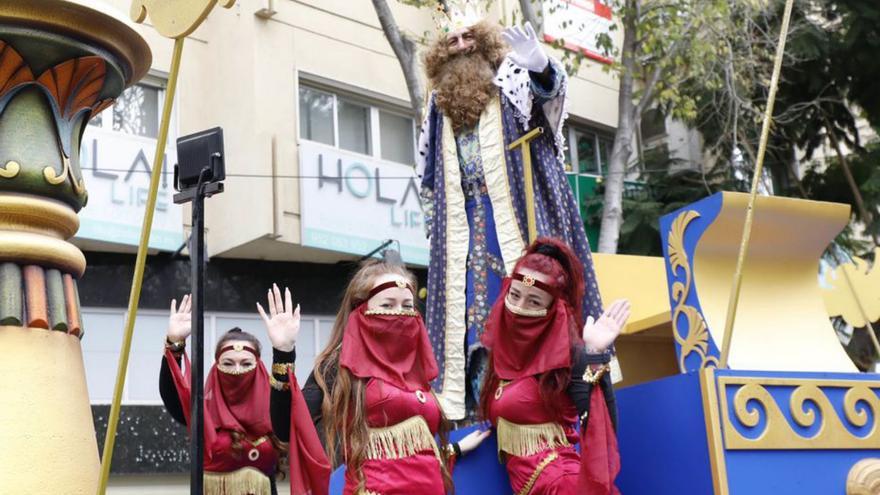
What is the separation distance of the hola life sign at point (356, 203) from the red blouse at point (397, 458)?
819 cm

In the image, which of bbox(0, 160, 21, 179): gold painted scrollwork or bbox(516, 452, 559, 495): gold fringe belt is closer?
bbox(0, 160, 21, 179): gold painted scrollwork

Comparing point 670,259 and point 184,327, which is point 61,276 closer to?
point 184,327

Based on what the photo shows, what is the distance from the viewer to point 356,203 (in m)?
12.1

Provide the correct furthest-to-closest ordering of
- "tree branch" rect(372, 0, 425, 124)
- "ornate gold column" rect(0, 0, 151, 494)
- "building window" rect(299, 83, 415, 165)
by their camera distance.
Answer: "building window" rect(299, 83, 415, 165) < "tree branch" rect(372, 0, 425, 124) < "ornate gold column" rect(0, 0, 151, 494)

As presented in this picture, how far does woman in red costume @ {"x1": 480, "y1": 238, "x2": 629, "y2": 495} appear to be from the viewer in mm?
3453

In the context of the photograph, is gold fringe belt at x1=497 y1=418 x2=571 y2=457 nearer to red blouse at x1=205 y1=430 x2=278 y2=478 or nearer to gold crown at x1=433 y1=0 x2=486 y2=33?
red blouse at x1=205 y1=430 x2=278 y2=478

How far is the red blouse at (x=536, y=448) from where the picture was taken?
3.42 m

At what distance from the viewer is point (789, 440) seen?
131 inches

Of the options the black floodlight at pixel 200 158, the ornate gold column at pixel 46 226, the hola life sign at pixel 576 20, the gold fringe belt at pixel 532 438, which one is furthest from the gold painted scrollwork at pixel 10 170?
the hola life sign at pixel 576 20

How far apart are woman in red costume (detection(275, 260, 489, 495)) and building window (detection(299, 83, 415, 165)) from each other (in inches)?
351

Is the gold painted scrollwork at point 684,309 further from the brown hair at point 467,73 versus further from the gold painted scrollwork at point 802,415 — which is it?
the brown hair at point 467,73

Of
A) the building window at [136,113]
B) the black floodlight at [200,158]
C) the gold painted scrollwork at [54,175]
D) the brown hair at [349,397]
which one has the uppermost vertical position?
the building window at [136,113]

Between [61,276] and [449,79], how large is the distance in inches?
97.9

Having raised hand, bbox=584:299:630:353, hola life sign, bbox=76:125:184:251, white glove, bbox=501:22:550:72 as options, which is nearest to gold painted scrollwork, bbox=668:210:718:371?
raised hand, bbox=584:299:630:353
